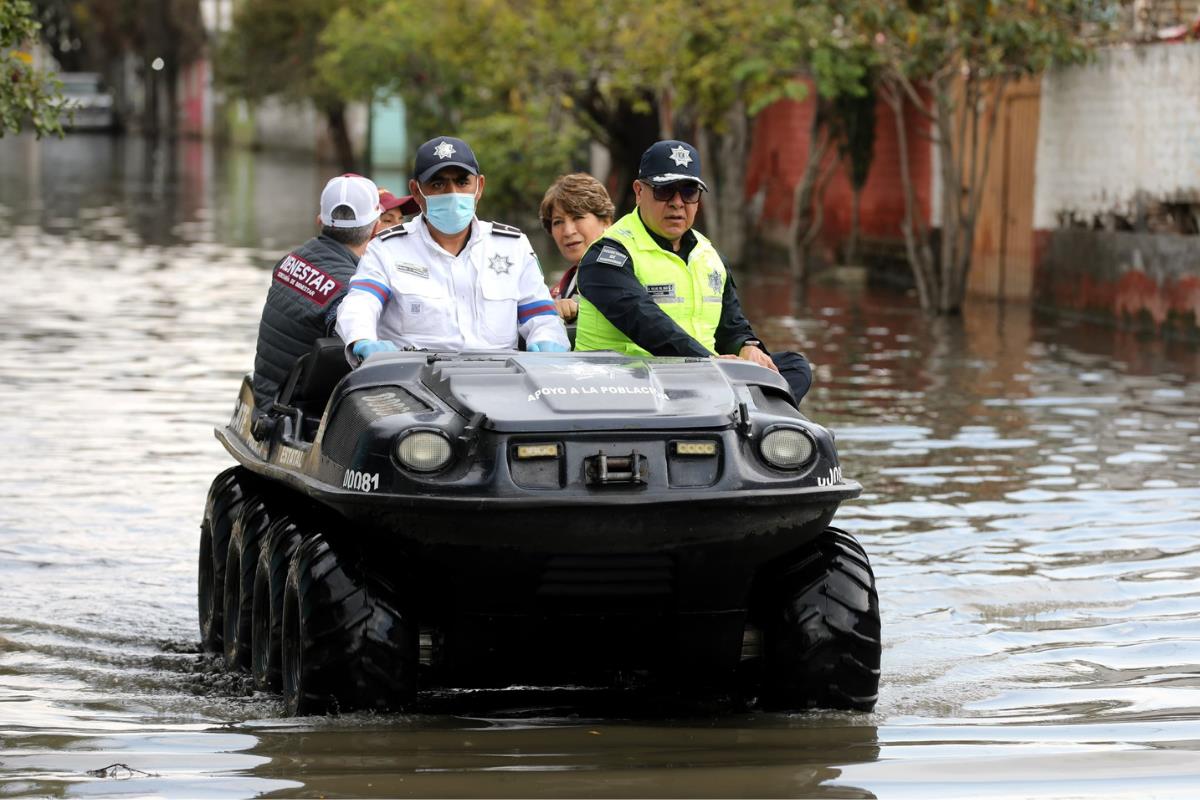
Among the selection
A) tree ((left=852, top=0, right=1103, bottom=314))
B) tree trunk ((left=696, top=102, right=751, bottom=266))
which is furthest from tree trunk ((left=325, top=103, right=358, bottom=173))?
tree ((left=852, top=0, right=1103, bottom=314))

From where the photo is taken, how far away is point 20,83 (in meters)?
13.7

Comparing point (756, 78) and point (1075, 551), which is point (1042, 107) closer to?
point (756, 78)

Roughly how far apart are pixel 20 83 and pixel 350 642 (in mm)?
7682

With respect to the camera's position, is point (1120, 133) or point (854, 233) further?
point (854, 233)

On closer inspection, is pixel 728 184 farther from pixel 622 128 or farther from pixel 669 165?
pixel 669 165

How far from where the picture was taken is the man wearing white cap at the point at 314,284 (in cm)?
903

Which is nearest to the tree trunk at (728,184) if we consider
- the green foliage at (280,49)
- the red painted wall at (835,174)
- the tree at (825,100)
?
the tree at (825,100)

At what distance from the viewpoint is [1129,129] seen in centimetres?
2288

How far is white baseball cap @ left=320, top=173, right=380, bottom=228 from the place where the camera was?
9.28 m

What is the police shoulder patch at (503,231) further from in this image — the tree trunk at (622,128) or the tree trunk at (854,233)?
the tree trunk at (622,128)

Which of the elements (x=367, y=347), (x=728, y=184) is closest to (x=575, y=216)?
(x=367, y=347)

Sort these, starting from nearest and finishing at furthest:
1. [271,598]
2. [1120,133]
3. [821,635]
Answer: [821,635]
[271,598]
[1120,133]

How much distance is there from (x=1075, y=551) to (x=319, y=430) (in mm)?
4609

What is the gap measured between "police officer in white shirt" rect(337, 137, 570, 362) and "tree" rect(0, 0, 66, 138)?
17.9 feet
